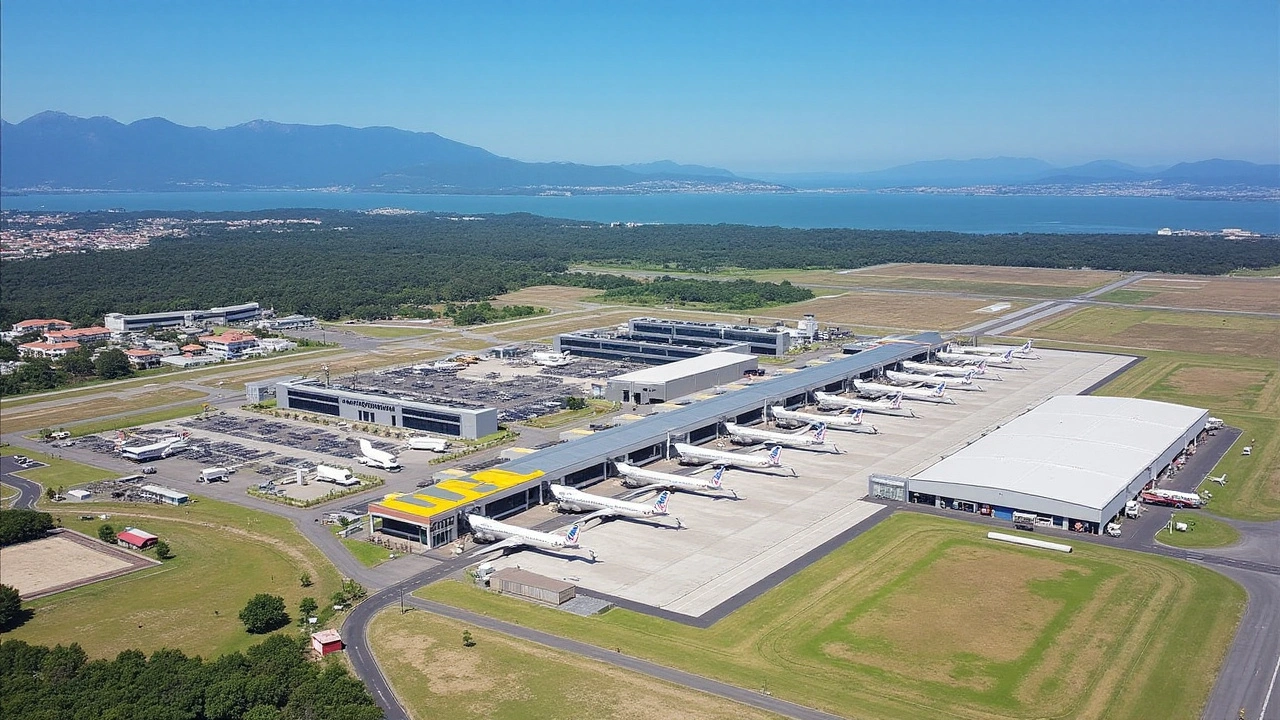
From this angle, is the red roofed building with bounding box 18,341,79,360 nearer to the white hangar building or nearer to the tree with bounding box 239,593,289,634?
the tree with bounding box 239,593,289,634

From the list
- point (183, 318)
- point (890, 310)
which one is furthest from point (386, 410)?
point (890, 310)

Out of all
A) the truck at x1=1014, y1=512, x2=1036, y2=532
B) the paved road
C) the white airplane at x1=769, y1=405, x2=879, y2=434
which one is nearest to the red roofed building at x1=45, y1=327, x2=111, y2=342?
the paved road

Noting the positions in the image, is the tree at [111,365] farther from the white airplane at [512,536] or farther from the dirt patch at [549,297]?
the white airplane at [512,536]

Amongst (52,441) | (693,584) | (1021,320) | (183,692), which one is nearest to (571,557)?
(693,584)

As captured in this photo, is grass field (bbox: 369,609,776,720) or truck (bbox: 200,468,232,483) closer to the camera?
grass field (bbox: 369,609,776,720)

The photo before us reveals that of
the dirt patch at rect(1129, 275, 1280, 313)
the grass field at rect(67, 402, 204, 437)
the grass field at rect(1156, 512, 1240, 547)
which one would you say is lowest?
the grass field at rect(67, 402, 204, 437)

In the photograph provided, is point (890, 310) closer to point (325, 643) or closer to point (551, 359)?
point (551, 359)

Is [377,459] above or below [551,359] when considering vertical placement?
below
